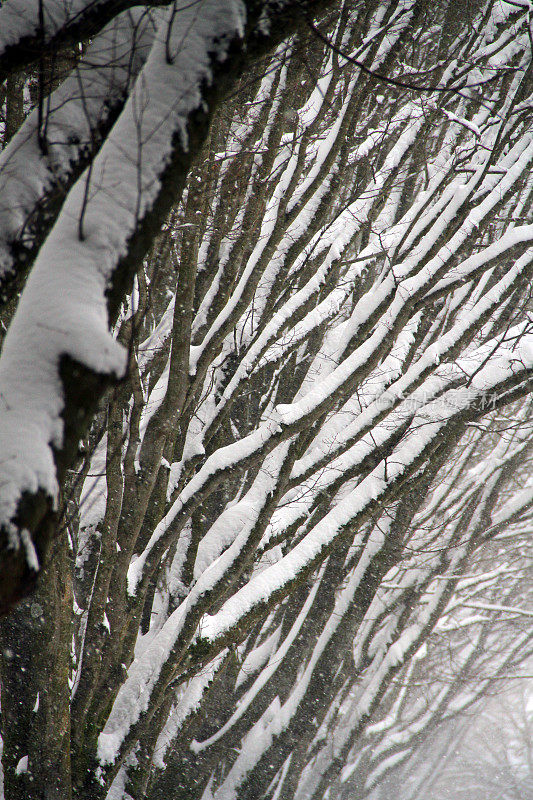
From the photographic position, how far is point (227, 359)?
183 inches

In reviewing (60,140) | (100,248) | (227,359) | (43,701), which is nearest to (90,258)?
(100,248)

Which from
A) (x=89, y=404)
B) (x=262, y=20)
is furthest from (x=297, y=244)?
(x=89, y=404)

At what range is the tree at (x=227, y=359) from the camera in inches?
56.0

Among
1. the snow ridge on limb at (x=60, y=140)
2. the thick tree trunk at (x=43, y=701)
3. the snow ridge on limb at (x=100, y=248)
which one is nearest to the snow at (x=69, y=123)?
the snow ridge on limb at (x=60, y=140)

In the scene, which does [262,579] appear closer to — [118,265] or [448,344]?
[448,344]

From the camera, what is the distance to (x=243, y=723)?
5.81 meters

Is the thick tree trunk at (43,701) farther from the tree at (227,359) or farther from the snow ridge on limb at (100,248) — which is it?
the snow ridge on limb at (100,248)

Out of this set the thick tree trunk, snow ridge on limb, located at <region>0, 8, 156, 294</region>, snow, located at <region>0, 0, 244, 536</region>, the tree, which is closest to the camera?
snow, located at <region>0, 0, 244, 536</region>

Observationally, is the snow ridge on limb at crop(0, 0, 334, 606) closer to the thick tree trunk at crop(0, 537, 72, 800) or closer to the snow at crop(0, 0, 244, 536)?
the snow at crop(0, 0, 244, 536)

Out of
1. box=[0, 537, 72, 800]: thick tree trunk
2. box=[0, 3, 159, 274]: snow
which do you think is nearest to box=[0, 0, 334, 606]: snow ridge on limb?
box=[0, 3, 159, 274]: snow

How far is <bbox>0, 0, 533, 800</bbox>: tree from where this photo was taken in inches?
56.0

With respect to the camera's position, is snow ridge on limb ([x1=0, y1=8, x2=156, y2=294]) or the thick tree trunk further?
the thick tree trunk

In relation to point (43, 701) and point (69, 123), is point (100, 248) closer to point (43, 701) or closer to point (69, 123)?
point (69, 123)

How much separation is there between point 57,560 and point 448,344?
9.96 ft
